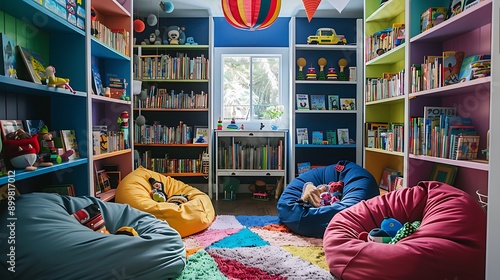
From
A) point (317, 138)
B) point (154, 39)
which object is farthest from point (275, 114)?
point (154, 39)

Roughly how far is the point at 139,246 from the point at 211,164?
323 centimetres

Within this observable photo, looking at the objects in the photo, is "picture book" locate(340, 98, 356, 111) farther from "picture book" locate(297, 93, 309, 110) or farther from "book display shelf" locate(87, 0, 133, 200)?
"book display shelf" locate(87, 0, 133, 200)

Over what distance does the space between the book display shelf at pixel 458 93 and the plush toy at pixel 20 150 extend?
2.58m

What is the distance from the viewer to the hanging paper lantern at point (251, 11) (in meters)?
2.93

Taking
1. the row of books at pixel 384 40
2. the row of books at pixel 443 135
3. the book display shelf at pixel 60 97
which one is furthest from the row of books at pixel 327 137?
the book display shelf at pixel 60 97

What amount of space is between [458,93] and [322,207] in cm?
139

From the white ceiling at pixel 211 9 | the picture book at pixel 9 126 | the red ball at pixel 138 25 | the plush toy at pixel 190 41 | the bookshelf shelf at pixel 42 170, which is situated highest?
the white ceiling at pixel 211 9

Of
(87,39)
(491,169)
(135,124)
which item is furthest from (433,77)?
(135,124)

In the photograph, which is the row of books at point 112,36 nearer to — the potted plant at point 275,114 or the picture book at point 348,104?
the potted plant at point 275,114

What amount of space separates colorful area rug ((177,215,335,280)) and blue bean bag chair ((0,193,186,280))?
0.29 metres

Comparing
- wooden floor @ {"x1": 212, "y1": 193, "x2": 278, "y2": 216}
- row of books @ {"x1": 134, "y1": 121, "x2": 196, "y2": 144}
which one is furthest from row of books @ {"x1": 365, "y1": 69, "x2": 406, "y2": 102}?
row of books @ {"x1": 134, "y1": 121, "x2": 196, "y2": 144}

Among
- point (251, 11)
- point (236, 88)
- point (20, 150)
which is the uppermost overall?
point (251, 11)

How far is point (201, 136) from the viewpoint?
5.15 m

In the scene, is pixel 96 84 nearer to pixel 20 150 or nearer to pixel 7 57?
pixel 7 57
